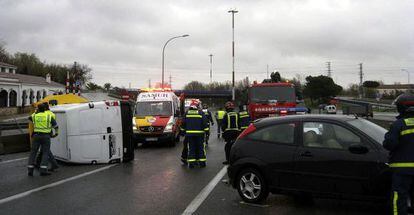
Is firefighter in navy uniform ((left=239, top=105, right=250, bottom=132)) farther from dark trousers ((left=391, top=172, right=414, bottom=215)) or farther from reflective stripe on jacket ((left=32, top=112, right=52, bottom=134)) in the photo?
dark trousers ((left=391, top=172, right=414, bottom=215))

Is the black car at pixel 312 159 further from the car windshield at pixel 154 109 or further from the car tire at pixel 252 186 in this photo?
the car windshield at pixel 154 109

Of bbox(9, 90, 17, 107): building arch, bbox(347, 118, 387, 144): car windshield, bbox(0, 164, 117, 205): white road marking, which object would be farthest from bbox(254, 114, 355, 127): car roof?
bbox(9, 90, 17, 107): building arch

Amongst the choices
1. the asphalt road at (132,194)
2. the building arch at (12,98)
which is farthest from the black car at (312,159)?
the building arch at (12,98)

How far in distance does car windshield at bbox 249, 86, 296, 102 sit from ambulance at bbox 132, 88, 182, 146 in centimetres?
357

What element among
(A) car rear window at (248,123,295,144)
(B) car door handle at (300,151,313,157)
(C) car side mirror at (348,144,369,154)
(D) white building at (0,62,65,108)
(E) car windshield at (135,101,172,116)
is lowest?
(B) car door handle at (300,151,313,157)

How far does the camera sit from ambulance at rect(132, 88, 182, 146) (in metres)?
17.6

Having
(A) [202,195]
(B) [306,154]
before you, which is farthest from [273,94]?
(B) [306,154]

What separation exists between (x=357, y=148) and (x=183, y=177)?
187 inches

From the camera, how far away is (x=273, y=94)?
19.7 metres

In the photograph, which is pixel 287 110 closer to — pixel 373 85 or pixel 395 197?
pixel 395 197

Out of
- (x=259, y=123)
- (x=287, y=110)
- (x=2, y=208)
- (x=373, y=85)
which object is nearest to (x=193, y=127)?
(x=259, y=123)

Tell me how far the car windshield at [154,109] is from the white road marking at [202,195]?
8318mm

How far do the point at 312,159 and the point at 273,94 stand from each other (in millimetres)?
13109

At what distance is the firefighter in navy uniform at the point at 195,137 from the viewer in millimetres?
11714
